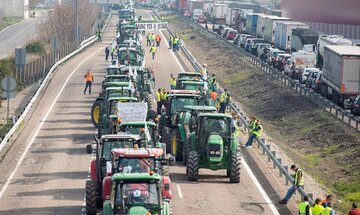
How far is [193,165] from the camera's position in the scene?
109 feet

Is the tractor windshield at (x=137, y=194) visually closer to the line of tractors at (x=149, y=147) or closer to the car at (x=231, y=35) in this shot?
the line of tractors at (x=149, y=147)

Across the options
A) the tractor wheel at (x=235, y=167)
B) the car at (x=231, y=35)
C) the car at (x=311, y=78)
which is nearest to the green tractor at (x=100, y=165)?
the tractor wheel at (x=235, y=167)

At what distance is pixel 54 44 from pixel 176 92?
33.4 m

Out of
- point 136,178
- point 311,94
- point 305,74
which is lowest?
point 311,94

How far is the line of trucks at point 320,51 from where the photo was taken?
56.6m

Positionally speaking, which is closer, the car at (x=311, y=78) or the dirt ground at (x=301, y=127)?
the dirt ground at (x=301, y=127)

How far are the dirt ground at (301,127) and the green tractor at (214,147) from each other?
3909 millimetres

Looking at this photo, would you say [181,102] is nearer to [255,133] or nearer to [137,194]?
[255,133]

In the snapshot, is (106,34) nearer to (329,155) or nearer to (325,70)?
(325,70)

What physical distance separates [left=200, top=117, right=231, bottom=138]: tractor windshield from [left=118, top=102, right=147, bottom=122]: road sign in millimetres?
3006

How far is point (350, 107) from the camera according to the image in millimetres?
55469

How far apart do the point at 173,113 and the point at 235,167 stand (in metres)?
6.79

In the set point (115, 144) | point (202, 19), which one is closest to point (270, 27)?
point (202, 19)

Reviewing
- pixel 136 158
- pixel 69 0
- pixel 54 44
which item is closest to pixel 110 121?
pixel 136 158
